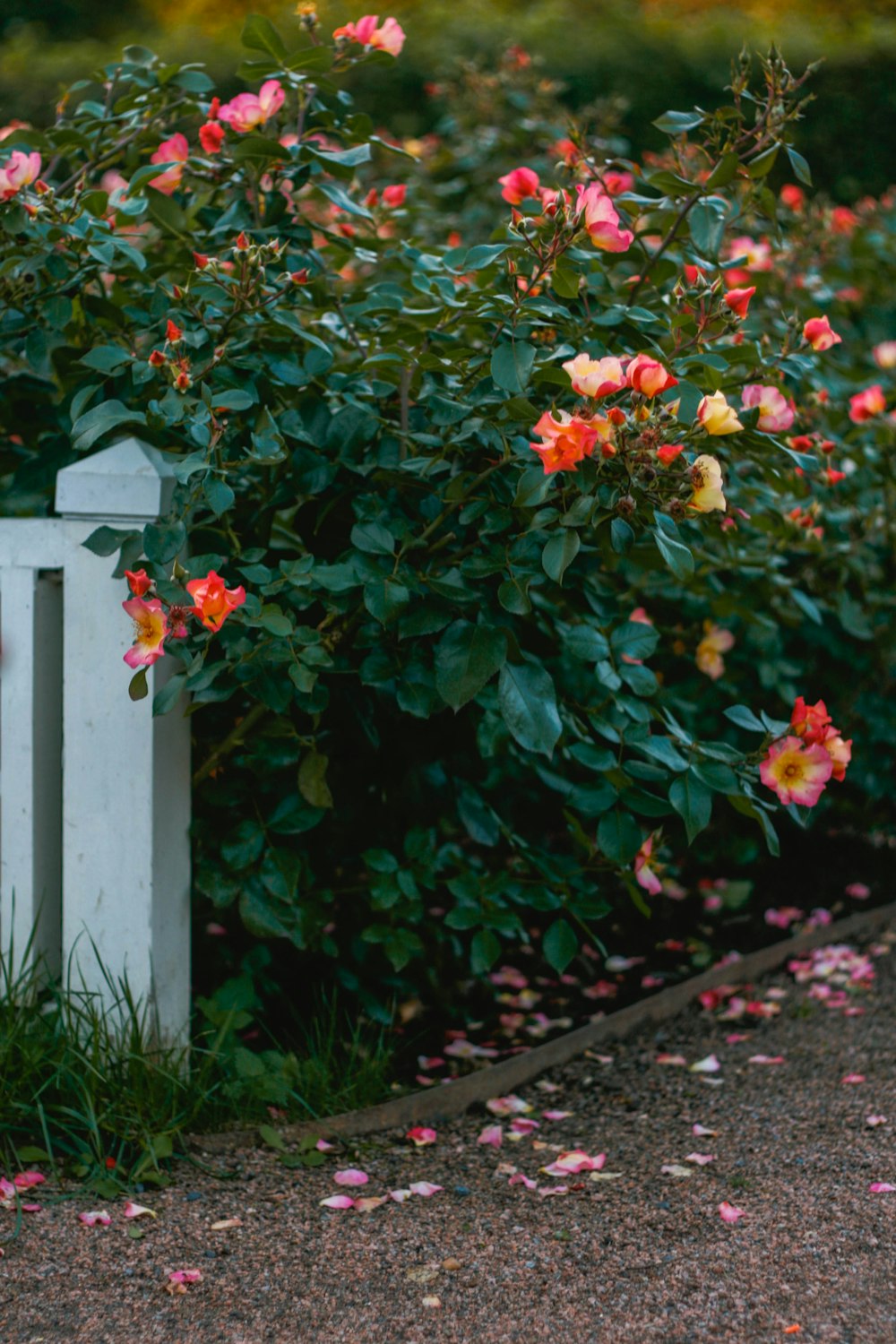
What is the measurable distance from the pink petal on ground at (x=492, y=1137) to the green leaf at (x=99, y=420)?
114 cm

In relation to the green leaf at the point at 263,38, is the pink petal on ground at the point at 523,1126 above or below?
below

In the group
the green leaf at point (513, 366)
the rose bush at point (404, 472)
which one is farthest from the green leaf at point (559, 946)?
the green leaf at point (513, 366)

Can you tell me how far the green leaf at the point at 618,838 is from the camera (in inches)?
67.9

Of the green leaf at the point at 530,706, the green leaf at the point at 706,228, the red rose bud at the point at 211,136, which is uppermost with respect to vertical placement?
the red rose bud at the point at 211,136

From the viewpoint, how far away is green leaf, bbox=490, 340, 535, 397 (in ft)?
4.93

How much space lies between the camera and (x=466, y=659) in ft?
5.16

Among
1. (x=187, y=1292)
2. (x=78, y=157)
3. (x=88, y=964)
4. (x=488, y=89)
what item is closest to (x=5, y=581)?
(x=88, y=964)

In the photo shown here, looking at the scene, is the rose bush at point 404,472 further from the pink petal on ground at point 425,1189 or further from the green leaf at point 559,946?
the pink petal on ground at point 425,1189

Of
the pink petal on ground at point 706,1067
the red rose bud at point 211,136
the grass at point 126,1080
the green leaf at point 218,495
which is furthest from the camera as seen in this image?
the pink petal on ground at point 706,1067

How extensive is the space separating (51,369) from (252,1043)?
3.84ft

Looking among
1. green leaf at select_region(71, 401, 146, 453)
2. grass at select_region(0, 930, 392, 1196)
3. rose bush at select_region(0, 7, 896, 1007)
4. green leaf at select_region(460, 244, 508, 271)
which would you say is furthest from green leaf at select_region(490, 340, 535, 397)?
grass at select_region(0, 930, 392, 1196)

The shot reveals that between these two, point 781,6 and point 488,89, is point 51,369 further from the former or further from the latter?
point 781,6

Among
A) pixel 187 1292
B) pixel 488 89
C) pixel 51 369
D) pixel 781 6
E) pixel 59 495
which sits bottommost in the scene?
pixel 187 1292

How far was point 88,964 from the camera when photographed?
1837 mm
